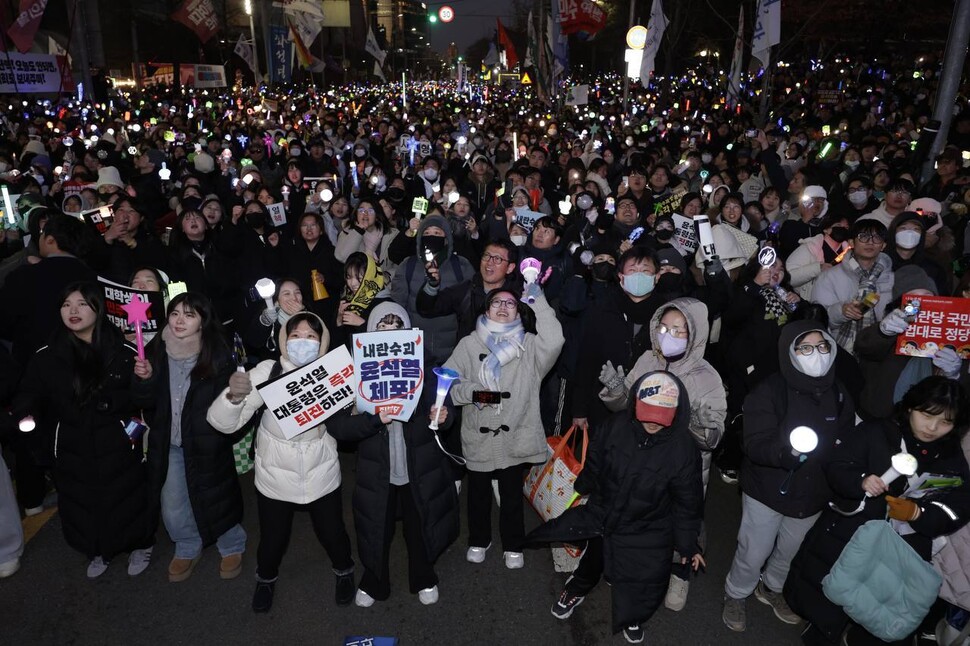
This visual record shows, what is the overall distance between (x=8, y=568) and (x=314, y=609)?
7.03 ft

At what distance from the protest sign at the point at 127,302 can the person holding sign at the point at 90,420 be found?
0.41 feet

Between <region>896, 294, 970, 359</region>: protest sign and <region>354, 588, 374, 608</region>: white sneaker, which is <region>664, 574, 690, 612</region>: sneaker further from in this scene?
<region>896, 294, 970, 359</region>: protest sign

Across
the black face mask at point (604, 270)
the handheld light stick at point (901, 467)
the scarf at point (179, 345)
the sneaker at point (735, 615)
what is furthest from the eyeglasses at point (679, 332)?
the scarf at point (179, 345)

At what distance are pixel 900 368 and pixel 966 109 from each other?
14187 mm

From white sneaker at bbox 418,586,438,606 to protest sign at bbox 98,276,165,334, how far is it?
2408 millimetres

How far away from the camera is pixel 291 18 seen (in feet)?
77.3

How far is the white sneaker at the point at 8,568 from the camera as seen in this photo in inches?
174

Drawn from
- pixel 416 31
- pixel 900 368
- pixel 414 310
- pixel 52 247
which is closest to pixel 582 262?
pixel 414 310

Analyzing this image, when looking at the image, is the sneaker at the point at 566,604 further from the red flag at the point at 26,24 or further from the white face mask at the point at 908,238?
the red flag at the point at 26,24

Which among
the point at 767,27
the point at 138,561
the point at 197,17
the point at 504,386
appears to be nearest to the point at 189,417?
the point at 138,561

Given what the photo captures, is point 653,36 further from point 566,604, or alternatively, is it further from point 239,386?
point 239,386

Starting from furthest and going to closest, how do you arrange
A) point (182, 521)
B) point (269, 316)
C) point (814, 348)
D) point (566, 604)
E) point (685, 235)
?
1. point (685, 235)
2. point (269, 316)
3. point (182, 521)
4. point (566, 604)
5. point (814, 348)

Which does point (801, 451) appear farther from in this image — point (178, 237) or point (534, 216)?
point (178, 237)

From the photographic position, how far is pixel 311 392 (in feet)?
12.0
